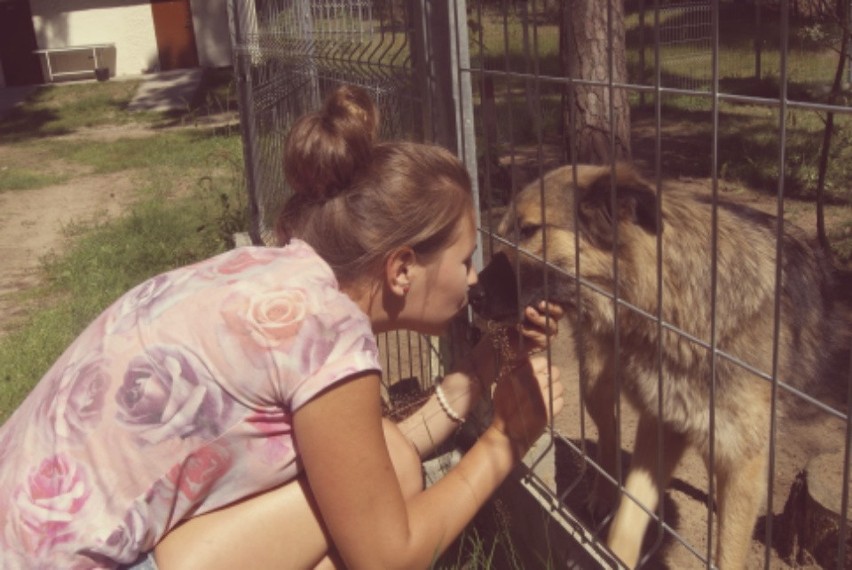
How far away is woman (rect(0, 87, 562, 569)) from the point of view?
207 cm

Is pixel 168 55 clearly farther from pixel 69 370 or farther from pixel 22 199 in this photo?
pixel 69 370

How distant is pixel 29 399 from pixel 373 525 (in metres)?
0.90

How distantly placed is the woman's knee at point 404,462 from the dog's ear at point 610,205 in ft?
3.13

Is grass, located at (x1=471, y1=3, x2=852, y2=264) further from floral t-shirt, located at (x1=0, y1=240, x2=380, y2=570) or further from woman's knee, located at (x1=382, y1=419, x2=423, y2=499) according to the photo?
floral t-shirt, located at (x1=0, y1=240, x2=380, y2=570)

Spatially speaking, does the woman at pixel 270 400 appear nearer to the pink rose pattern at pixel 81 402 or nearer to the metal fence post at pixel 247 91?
the pink rose pattern at pixel 81 402

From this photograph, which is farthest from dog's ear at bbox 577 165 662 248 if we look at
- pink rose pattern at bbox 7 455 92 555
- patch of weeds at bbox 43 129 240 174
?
patch of weeds at bbox 43 129 240 174

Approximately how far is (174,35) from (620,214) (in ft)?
90.6

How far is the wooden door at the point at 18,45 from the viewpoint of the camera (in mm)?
28531

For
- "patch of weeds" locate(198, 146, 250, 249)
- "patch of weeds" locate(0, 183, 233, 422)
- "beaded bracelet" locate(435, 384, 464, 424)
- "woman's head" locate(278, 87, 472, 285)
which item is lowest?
"patch of weeds" locate(0, 183, 233, 422)

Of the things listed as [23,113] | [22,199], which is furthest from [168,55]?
[22,199]

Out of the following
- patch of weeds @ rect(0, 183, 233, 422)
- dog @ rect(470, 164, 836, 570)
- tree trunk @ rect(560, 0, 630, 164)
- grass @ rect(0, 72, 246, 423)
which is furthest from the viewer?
tree trunk @ rect(560, 0, 630, 164)

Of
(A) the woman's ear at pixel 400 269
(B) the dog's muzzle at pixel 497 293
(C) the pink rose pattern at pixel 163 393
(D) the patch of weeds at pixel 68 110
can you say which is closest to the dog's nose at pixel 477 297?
(B) the dog's muzzle at pixel 497 293

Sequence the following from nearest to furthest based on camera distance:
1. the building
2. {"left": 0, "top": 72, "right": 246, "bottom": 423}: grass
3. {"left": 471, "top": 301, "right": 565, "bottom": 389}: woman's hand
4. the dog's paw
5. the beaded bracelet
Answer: {"left": 471, "top": 301, "right": 565, "bottom": 389}: woman's hand
the beaded bracelet
the dog's paw
{"left": 0, "top": 72, "right": 246, "bottom": 423}: grass
the building

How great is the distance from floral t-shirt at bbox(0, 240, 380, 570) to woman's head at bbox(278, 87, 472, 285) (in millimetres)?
117
